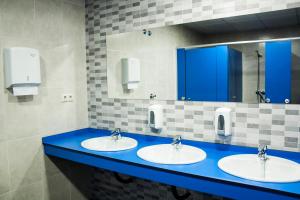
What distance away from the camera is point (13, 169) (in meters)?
1.98

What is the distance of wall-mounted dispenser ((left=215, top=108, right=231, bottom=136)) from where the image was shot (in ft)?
5.70

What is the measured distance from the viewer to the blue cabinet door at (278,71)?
160 centimetres

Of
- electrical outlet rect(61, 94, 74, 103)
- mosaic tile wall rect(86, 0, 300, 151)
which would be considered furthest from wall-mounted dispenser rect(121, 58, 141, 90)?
electrical outlet rect(61, 94, 74, 103)

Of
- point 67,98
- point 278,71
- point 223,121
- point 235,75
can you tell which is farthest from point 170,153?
point 67,98

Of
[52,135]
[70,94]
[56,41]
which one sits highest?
[56,41]

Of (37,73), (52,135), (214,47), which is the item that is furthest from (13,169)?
(214,47)

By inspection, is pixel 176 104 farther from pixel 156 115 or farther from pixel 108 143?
pixel 108 143

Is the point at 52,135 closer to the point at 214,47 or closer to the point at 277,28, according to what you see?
the point at 214,47

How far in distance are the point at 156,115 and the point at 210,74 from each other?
546 millimetres

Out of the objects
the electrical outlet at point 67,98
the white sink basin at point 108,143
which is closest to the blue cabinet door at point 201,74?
the white sink basin at point 108,143

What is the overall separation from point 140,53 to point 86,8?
0.83m

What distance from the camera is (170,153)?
6.23 feet

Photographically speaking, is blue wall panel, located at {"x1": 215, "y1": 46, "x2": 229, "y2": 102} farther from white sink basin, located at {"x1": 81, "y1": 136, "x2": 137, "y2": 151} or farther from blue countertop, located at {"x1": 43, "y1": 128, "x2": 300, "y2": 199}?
white sink basin, located at {"x1": 81, "y1": 136, "x2": 137, "y2": 151}

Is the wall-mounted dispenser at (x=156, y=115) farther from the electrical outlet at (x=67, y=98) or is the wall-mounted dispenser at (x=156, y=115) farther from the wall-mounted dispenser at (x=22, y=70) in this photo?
the wall-mounted dispenser at (x=22, y=70)
